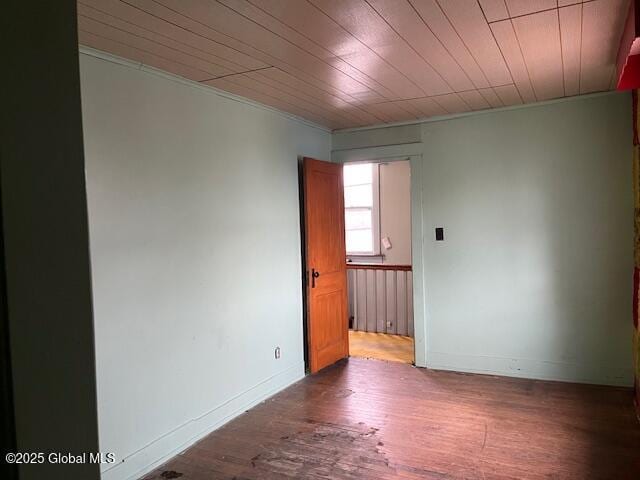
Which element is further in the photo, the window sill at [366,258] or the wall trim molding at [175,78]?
the window sill at [366,258]

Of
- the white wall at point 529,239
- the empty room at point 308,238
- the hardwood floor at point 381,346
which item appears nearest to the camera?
the empty room at point 308,238

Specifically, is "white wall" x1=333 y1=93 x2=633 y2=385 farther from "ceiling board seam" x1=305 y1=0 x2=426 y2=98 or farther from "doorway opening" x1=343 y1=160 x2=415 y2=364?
"doorway opening" x1=343 y1=160 x2=415 y2=364

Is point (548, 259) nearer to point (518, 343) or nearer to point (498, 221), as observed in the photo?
point (498, 221)

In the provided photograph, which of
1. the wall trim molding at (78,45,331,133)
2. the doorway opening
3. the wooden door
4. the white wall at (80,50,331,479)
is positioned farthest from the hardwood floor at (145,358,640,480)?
the wall trim molding at (78,45,331,133)

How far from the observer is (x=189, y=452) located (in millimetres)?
2881

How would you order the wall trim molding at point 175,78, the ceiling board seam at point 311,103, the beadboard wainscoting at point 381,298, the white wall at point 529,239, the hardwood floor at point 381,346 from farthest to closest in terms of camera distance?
the beadboard wainscoting at point 381,298, the hardwood floor at point 381,346, the white wall at point 529,239, the ceiling board seam at point 311,103, the wall trim molding at point 175,78

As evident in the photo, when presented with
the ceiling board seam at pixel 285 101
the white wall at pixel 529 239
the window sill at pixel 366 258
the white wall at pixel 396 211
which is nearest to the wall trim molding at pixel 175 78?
the ceiling board seam at pixel 285 101

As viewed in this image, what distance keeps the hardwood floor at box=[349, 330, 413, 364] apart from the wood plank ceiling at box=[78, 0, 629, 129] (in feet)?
8.85

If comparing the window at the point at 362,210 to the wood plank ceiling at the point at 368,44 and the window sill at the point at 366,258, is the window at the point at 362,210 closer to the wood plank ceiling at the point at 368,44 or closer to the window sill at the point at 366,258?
the window sill at the point at 366,258

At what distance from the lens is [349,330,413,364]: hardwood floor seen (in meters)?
4.92

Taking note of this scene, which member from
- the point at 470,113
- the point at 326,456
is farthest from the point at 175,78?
the point at 470,113

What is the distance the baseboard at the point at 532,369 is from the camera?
3762 millimetres

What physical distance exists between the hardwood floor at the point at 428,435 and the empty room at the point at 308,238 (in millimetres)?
22

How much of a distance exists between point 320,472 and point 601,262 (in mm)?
2840
